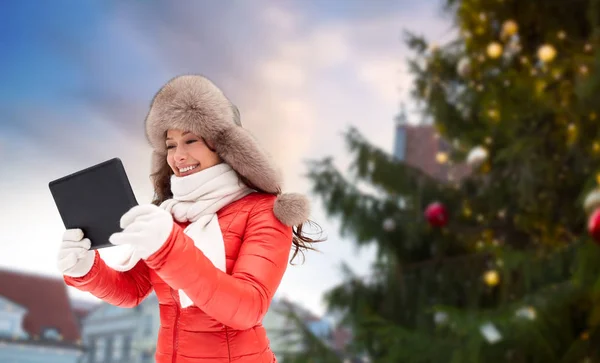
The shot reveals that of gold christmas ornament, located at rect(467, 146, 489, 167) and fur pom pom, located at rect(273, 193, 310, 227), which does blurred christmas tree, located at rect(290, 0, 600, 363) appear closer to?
gold christmas ornament, located at rect(467, 146, 489, 167)

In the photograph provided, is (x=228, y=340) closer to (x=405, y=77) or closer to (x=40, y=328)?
(x=405, y=77)

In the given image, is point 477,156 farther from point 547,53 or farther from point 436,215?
point 547,53

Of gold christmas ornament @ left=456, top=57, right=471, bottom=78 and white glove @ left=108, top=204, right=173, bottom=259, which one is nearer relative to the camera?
white glove @ left=108, top=204, right=173, bottom=259

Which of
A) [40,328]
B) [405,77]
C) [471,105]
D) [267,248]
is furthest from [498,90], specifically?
[40,328]

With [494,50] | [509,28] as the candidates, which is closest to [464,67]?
[494,50]

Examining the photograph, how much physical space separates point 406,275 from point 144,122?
116 inches

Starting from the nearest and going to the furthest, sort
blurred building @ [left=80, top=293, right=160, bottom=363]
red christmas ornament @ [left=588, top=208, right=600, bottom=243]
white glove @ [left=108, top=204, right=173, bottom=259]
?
white glove @ [left=108, top=204, right=173, bottom=259]
red christmas ornament @ [left=588, top=208, right=600, bottom=243]
blurred building @ [left=80, top=293, right=160, bottom=363]

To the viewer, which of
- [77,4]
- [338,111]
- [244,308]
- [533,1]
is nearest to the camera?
[244,308]

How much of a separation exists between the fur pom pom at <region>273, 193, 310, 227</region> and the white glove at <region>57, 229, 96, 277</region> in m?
0.28

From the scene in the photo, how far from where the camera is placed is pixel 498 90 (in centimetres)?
333

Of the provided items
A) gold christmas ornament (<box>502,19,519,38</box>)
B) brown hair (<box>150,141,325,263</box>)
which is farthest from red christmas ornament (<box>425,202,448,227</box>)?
brown hair (<box>150,141,325,263</box>)

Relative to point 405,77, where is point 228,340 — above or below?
below

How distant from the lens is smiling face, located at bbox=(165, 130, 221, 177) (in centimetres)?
105

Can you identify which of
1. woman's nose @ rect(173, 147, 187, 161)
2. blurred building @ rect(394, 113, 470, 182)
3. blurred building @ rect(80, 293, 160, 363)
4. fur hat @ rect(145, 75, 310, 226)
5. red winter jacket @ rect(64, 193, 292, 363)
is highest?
blurred building @ rect(394, 113, 470, 182)
